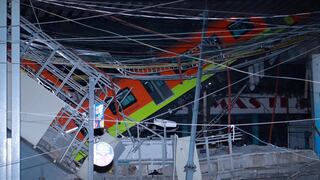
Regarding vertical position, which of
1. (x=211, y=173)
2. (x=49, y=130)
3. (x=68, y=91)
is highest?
(x=68, y=91)

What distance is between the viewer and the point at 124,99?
487 inches

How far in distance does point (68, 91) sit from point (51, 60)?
0.87 meters

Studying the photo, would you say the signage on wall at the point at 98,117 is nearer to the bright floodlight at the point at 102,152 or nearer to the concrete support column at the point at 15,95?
the bright floodlight at the point at 102,152

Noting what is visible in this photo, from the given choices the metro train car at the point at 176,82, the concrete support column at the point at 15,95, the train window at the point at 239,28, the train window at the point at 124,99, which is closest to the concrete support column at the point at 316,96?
the metro train car at the point at 176,82

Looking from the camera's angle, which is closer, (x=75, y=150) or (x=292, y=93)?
(x=75, y=150)

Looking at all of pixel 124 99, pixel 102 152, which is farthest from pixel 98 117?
pixel 124 99

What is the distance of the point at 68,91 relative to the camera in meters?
10.4

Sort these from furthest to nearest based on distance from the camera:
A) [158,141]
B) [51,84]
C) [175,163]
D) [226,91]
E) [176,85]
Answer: [226,91] → [176,85] → [158,141] → [175,163] → [51,84]

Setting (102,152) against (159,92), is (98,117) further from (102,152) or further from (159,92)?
(159,92)

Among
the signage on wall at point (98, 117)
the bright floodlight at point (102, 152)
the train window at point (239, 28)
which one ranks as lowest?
the bright floodlight at point (102, 152)

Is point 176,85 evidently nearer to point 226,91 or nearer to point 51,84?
point 226,91

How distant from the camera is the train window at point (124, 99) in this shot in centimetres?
1183

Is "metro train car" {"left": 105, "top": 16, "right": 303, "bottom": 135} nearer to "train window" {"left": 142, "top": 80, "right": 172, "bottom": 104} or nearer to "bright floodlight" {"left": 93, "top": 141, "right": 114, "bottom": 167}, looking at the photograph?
"train window" {"left": 142, "top": 80, "right": 172, "bottom": 104}

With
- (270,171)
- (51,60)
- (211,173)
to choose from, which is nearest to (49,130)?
(51,60)
